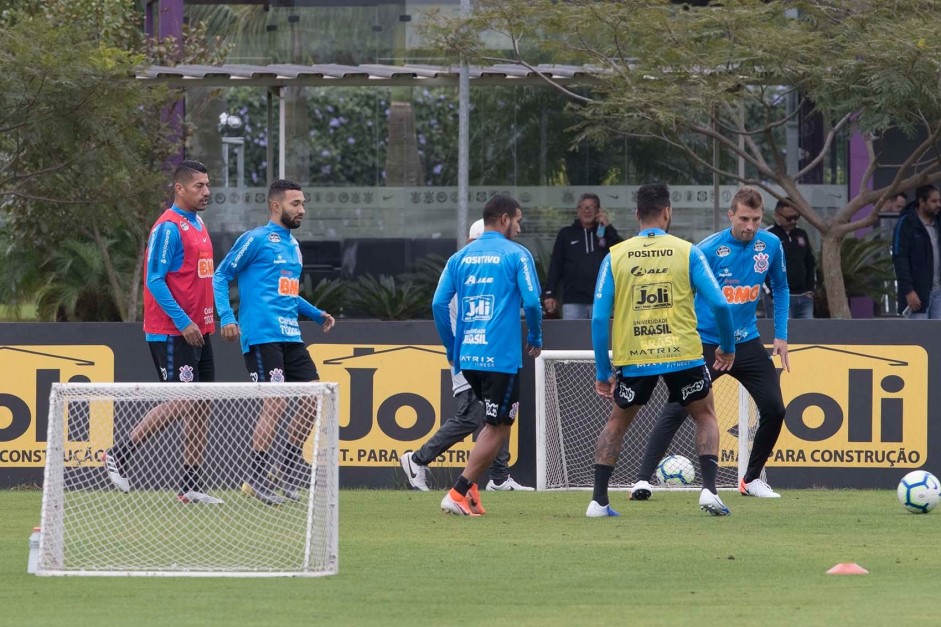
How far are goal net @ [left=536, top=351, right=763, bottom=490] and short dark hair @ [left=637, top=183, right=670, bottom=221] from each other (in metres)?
3.03

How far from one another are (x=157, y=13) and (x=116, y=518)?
16527 mm

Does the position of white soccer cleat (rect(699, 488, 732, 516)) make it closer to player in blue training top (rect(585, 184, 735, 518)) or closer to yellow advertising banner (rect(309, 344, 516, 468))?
player in blue training top (rect(585, 184, 735, 518))

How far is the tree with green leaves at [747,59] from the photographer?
16.1 metres

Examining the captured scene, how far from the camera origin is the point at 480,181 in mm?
22219

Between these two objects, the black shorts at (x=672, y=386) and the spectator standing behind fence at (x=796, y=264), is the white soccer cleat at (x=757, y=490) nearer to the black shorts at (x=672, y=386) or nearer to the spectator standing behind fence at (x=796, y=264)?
the black shorts at (x=672, y=386)

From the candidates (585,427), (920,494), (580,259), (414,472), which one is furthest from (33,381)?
(920,494)

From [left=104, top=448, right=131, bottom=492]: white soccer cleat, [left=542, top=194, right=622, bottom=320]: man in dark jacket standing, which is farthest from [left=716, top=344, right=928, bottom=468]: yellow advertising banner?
[left=104, top=448, right=131, bottom=492]: white soccer cleat

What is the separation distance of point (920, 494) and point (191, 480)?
4704mm

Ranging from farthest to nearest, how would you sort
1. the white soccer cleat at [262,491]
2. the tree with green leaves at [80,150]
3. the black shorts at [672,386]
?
the tree with green leaves at [80,150]
the black shorts at [672,386]
the white soccer cleat at [262,491]

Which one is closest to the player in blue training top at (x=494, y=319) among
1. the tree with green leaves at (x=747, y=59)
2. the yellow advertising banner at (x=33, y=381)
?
the yellow advertising banner at (x=33, y=381)

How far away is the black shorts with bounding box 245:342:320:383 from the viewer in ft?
31.8

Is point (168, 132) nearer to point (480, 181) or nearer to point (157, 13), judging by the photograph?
point (157, 13)

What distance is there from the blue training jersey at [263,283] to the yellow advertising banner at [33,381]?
250 cm

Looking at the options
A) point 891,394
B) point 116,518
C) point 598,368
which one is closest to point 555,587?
point 598,368
